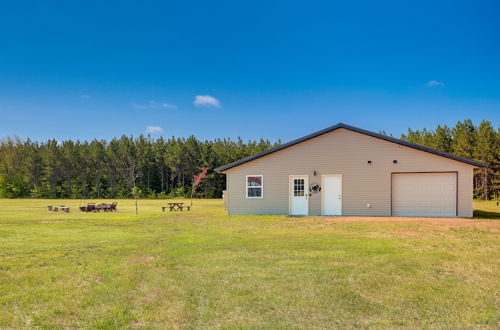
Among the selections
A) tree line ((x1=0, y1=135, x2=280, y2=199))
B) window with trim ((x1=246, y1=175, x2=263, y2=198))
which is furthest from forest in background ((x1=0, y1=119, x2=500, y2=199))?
window with trim ((x1=246, y1=175, x2=263, y2=198))

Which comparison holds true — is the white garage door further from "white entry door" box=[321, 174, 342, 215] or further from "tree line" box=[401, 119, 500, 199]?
"tree line" box=[401, 119, 500, 199]

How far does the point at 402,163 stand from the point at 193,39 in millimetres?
15228

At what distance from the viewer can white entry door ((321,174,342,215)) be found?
18.4m

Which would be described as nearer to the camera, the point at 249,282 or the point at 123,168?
the point at 249,282

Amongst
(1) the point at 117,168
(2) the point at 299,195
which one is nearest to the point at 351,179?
(2) the point at 299,195

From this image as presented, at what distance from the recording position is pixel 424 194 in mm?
17672

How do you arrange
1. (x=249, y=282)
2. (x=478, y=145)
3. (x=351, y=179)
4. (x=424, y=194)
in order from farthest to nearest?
1. (x=478, y=145)
2. (x=351, y=179)
3. (x=424, y=194)
4. (x=249, y=282)

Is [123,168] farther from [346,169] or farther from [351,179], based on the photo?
[351,179]

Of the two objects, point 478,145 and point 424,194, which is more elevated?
point 478,145

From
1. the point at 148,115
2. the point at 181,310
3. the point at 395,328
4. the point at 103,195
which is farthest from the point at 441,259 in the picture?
the point at 103,195

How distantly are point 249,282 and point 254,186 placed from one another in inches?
540

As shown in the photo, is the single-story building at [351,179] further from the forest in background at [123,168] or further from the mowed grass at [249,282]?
the forest in background at [123,168]

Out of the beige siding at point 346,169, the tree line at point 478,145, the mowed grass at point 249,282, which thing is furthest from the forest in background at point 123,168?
the mowed grass at point 249,282

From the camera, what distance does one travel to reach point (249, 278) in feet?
19.4
